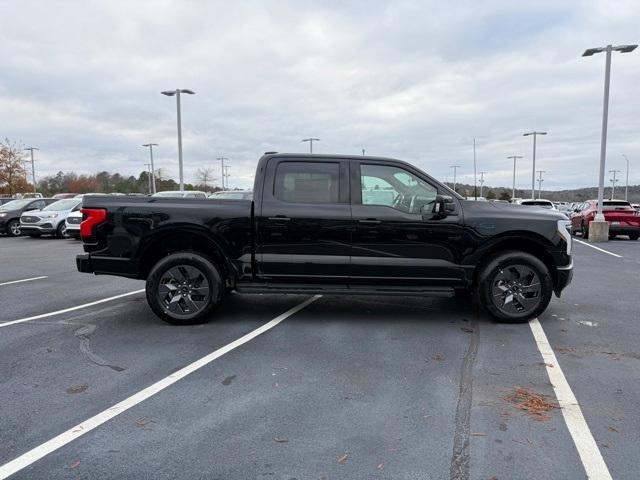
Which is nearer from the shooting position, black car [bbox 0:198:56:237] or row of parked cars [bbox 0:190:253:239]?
row of parked cars [bbox 0:190:253:239]

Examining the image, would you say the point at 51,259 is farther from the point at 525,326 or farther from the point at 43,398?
the point at 525,326

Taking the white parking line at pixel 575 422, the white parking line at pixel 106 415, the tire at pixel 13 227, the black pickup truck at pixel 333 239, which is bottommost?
the white parking line at pixel 575 422

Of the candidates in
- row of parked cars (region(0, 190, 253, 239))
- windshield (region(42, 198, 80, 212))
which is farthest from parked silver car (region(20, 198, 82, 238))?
windshield (region(42, 198, 80, 212))

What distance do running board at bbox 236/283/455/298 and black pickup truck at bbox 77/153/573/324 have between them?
1 cm

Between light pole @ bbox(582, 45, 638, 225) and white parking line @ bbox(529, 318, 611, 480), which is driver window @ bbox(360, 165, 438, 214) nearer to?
white parking line @ bbox(529, 318, 611, 480)

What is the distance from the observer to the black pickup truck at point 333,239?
18.5ft

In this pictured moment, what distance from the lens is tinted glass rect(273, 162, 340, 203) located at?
18.8 feet

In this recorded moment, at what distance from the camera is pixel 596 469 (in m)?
2.77

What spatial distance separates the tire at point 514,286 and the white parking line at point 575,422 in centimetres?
87

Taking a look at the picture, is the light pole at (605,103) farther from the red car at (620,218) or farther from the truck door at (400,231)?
the truck door at (400,231)

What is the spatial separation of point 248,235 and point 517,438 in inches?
141

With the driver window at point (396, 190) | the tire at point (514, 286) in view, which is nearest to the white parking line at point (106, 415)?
the driver window at point (396, 190)

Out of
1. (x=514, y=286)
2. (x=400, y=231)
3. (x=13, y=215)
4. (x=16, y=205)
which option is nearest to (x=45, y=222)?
(x=13, y=215)

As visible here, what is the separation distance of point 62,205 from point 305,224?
57.7 feet
